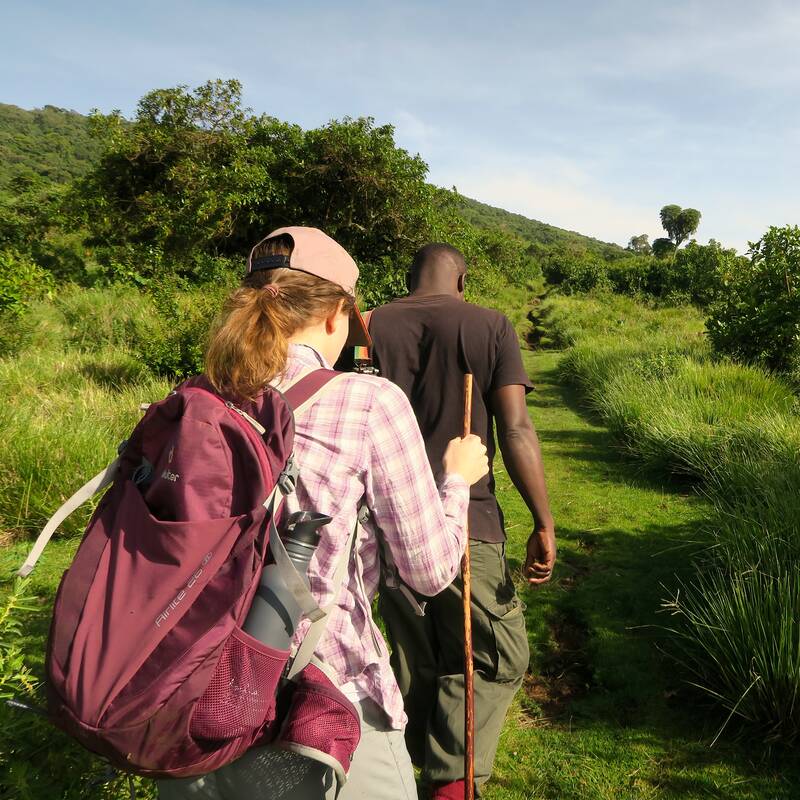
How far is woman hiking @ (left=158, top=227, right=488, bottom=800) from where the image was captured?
116 cm

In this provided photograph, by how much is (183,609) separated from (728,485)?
5.10 metres

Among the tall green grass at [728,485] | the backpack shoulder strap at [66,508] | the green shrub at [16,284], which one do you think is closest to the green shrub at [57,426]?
the green shrub at [16,284]

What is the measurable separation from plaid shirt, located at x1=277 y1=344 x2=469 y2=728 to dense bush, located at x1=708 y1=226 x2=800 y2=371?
9604mm

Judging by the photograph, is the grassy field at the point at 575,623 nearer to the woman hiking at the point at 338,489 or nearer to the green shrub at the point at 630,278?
the woman hiking at the point at 338,489

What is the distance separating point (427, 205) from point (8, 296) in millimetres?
7706

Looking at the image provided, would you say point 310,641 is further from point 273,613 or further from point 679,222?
point 679,222

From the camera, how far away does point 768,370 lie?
30.9ft

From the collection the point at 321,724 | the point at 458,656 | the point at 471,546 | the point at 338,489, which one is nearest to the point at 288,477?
the point at 338,489

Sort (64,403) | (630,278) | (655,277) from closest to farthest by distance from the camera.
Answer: (64,403)
(655,277)
(630,278)

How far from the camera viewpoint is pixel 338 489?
1.22 m

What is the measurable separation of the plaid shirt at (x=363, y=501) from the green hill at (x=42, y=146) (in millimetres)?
33211

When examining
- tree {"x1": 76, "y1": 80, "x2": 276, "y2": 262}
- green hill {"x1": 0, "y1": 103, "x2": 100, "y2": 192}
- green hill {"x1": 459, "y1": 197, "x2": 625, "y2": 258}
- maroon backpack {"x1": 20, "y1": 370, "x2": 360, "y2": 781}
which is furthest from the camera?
green hill {"x1": 459, "y1": 197, "x2": 625, "y2": 258}

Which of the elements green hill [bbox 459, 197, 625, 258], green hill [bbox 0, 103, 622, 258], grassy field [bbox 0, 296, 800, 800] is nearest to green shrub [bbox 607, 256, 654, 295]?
green hill [bbox 0, 103, 622, 258]

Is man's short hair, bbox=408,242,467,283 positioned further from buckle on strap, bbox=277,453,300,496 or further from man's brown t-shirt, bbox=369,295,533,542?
buckle on strap, bbox=277,453,300,496
